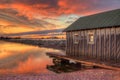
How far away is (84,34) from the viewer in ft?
81.0

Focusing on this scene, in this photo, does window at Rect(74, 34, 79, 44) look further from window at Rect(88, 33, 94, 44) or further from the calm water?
the calm water

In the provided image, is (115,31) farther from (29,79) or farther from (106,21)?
(29,79)

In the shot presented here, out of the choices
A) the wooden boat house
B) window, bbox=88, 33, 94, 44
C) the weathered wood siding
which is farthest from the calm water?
window, bbox=88, 33, 94, 44

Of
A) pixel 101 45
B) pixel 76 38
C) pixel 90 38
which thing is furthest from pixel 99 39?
pixel 76 38

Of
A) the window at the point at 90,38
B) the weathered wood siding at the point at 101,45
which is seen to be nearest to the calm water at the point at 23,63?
the weathered wood siding at the point at 101,45

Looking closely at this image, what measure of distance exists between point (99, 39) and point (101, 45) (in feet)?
2.64

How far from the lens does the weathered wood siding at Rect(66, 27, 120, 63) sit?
2009 centimetres

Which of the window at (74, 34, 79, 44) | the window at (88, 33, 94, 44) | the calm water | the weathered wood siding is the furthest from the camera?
the window at (74, 34, 79, 44)

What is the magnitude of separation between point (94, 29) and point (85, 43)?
2596mm

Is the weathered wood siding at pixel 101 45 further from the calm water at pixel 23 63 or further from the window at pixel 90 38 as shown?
the calm water at pixel 23 63

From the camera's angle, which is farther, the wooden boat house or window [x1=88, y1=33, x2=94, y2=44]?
window [x1=88, y1=33, x2=94, y2=44]

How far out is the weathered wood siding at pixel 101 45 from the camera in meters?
20.1

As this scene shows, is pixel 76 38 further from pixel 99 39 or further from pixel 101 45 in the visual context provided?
pixel 101 45

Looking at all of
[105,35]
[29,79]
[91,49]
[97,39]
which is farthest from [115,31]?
[29,79]
